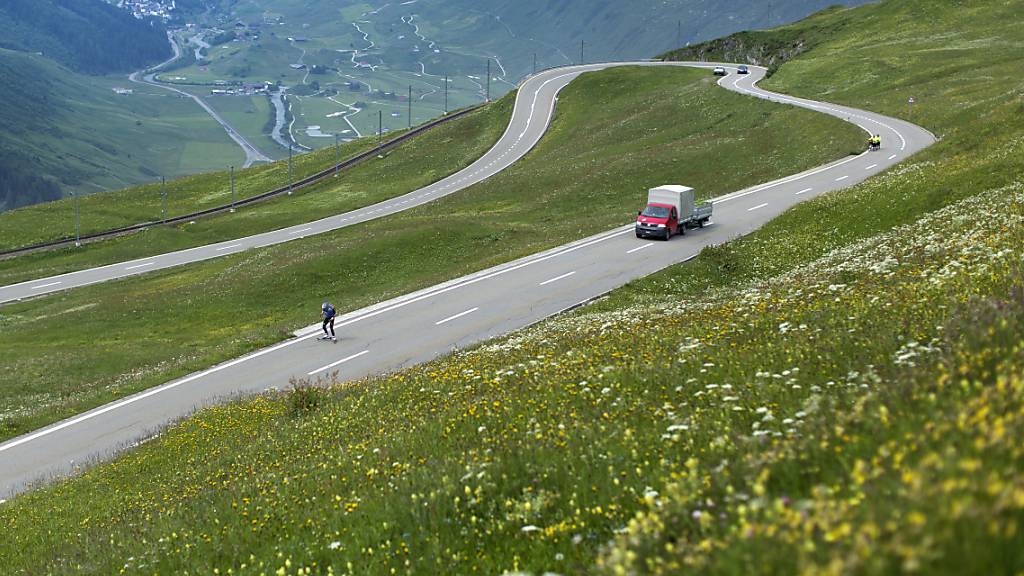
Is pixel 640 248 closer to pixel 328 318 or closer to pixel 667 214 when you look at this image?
pixel 667 214

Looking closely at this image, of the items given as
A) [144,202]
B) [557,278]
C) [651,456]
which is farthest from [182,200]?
[651,456]

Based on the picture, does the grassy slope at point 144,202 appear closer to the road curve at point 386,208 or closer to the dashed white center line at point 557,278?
the road curve at point 386,208

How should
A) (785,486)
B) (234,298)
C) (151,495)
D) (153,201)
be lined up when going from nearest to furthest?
(785,486) < (151,495) < (234,298) < (153,201)

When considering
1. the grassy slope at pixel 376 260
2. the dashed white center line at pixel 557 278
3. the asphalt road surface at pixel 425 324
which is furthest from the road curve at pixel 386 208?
the dashed white center line at pixel 557 278

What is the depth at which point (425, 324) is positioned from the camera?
35.7 metres

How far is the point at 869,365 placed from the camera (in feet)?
32.6

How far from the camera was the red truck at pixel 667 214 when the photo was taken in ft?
154

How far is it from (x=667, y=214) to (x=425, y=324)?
18496mm

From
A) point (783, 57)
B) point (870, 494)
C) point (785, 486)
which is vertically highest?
point (783, 57)

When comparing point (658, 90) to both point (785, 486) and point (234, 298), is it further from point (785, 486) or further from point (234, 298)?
point (785, 486)

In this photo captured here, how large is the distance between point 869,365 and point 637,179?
216 ft

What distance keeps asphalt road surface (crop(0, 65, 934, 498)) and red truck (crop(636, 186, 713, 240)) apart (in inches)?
28.8

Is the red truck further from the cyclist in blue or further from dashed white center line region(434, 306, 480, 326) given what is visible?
the cyclist in blue

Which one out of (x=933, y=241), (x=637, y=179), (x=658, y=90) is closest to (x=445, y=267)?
(x=637, y=179)
